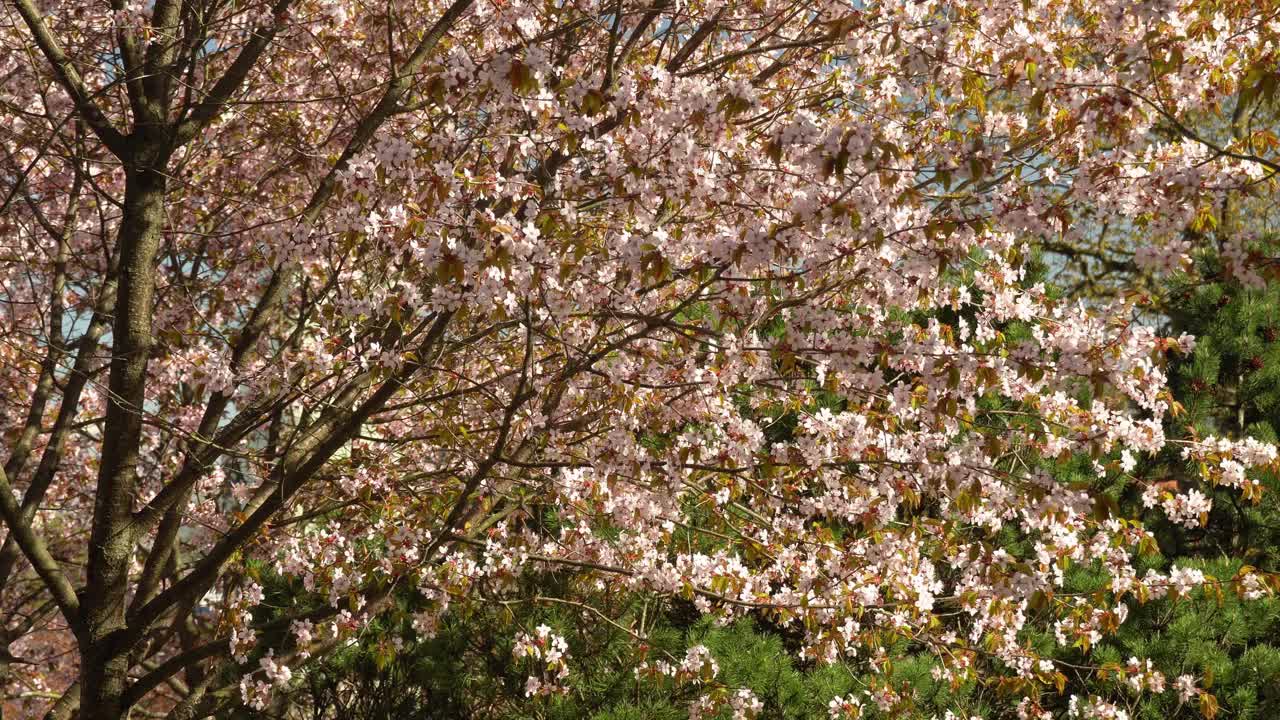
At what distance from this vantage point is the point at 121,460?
4.77 meters

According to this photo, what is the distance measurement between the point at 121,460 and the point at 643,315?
2619 mm

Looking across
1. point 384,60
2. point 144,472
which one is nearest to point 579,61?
point 384,60

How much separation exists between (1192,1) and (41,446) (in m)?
7.74

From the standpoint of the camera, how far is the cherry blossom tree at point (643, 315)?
366 cm

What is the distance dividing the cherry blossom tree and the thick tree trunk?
2 cm

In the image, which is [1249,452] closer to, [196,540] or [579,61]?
[579,61]

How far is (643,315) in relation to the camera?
3754 millimetres

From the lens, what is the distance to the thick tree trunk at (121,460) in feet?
15.4

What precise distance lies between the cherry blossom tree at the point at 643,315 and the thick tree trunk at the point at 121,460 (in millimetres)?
18

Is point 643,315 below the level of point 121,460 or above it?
below

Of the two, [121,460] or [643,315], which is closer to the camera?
[643,315]

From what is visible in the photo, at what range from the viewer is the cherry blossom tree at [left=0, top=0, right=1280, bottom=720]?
3656mm

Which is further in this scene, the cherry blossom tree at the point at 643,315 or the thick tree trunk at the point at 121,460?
the thick tree trunk at the point at 121,460

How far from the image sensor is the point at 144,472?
7219 mm
